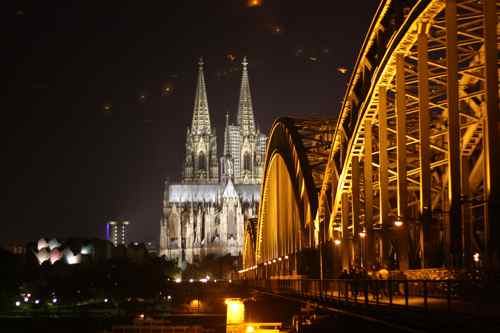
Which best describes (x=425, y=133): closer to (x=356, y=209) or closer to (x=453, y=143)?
(x=453, y=143)

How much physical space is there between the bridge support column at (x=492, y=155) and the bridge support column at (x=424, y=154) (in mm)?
4538

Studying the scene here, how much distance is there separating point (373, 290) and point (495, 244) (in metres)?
3.27

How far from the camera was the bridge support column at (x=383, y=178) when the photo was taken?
2942 cm

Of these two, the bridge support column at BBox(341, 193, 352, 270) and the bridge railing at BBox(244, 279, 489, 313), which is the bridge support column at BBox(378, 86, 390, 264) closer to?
the bridge railing at BBox(244, 279, 489, 313)

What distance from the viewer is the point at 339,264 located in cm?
4359

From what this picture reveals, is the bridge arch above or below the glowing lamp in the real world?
above

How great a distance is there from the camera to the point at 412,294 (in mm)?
17844

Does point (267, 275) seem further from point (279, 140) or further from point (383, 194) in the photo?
point (383, 194)

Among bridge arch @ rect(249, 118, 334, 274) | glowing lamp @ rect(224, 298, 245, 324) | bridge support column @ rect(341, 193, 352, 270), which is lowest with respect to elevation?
glowing lamp @ rect(224, 298, 245, 324)

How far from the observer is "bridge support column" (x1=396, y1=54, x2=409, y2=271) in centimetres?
2703

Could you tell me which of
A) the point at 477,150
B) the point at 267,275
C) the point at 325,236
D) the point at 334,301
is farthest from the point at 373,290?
the point at 267,275

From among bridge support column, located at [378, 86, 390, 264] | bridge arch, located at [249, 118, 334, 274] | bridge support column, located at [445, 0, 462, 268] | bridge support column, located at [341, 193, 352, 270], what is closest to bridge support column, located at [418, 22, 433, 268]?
bridge support column, located at [445, 0, 462, 268]

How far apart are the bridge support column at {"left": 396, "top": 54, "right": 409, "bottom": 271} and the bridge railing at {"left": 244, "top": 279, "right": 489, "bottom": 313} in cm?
228

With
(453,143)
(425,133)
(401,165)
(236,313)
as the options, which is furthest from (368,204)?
(236,313)
